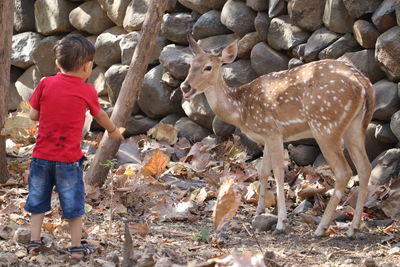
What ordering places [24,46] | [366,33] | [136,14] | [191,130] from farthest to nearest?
[24,46], [136,14], [191,130], [366,33]

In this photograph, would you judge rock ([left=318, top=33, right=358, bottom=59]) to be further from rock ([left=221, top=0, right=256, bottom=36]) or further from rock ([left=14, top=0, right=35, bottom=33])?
rock ([left=14, top=0, right=35, bottom=33])

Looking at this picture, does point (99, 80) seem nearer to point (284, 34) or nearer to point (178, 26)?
point (178, 26)

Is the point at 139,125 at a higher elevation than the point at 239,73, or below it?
below

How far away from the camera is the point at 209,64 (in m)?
6.43

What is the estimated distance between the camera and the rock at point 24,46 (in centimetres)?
1053

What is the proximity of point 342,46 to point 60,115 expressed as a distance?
364cm

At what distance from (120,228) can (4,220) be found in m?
0.94

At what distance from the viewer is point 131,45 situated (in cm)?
916

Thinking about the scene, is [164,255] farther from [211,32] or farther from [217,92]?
[211,32]

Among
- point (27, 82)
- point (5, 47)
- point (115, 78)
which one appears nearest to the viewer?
point (5, 47)

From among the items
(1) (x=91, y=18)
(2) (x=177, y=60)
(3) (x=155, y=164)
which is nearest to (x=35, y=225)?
(3) (x=155, y=164)

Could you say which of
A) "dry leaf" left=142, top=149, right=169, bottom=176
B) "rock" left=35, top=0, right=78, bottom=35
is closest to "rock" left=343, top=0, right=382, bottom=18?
"dry leaf" left=142, top=149, right=169, bottom=176

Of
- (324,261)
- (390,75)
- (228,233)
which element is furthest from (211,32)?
(324,261)

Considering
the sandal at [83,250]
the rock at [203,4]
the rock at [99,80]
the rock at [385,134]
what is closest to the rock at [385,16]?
the rock at [385,134]
